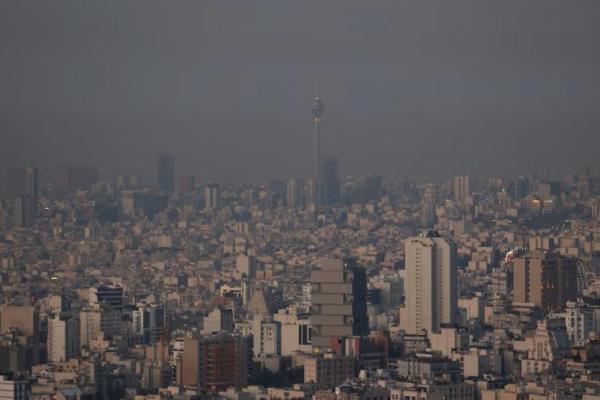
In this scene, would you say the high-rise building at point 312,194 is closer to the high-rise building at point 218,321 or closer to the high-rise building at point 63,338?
the high-rise building at point 218,321

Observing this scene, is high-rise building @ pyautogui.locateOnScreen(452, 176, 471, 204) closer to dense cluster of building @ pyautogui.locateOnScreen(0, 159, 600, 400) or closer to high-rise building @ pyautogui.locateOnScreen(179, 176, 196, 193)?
dense cluster of building @ pyautogui.locateOnScreen(0, 159, 600, 400)

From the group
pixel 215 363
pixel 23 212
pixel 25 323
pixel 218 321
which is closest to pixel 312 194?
pixel 23 212

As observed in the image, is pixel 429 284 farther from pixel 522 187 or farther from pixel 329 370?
pixel 329 370

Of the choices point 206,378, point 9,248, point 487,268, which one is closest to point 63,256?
point 9,248

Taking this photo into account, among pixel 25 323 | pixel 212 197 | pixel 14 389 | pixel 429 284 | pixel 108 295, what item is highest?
pixel 212 197

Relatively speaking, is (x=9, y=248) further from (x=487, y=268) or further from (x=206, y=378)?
(x=206, y=378)

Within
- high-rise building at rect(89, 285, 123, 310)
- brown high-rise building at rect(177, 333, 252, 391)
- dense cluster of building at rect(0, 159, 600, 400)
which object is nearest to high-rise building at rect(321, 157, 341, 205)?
dense cluster of building at rect(0, 159, 600, 400)

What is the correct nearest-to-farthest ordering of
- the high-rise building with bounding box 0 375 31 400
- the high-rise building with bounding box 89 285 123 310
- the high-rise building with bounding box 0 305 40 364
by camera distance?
the high-rise building with bounding box 0 375 31 400, the high-rise building with bounding box 0 305 40 364, the high-rise building with bounding box 89 285 123 310
